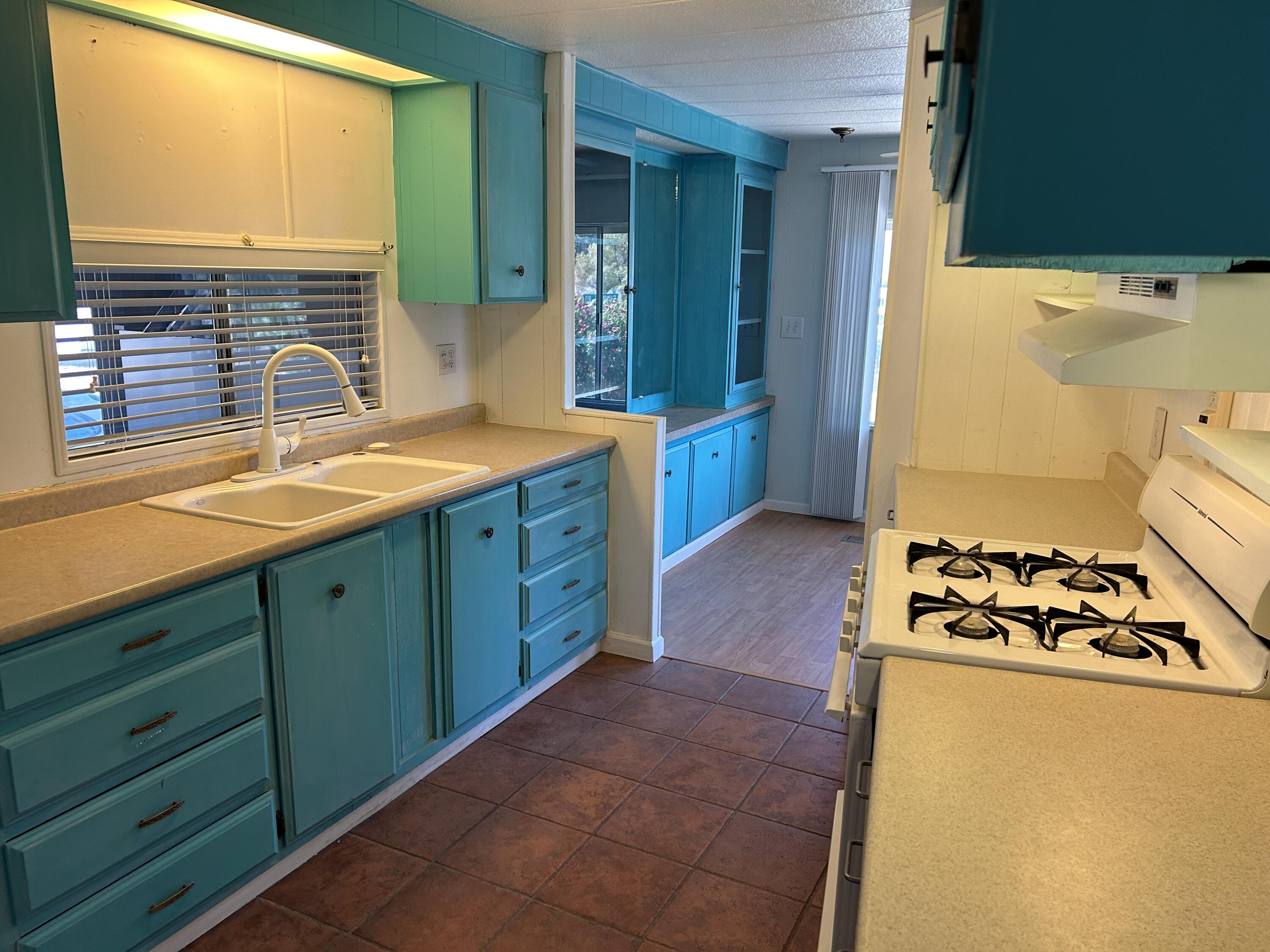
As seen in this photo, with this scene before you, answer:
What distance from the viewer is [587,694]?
345 centimetres

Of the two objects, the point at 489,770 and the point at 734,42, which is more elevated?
the point at 734,42

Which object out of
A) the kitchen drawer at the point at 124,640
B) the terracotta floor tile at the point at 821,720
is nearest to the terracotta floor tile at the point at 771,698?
the terracotta floor tile at the point at 821,720

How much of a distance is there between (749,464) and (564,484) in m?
2.78

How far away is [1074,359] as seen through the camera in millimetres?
1439

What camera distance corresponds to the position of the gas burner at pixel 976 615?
1.56 m

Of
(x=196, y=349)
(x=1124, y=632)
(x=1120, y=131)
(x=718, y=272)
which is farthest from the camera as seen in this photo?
(x=718, y=272)

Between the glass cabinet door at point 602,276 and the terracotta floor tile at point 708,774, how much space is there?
188 cm

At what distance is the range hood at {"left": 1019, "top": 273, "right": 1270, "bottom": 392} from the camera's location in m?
1.24

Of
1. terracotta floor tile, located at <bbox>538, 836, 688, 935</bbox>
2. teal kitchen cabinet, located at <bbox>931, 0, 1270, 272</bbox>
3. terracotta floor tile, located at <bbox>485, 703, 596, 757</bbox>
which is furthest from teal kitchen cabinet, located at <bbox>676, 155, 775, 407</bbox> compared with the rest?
teal kitchen cabinet, located at <bbox>931, 0, 1270, 272</bbox>

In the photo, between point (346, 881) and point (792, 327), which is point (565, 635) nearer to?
point (346, 881)

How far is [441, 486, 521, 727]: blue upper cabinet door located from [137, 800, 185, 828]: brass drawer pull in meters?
0.94

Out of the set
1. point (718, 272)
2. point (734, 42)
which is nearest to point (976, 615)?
point (734, 42)

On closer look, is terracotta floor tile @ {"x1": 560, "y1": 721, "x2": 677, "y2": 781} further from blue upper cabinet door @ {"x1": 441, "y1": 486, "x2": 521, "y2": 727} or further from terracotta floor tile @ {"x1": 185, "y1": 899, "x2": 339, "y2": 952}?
terracotta floor tile @ {"x1": 185, "y1": 899, "x2": 339, "y2": 952}

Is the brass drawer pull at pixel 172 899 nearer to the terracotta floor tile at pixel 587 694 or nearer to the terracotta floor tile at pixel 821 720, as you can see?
the terracotta floor tile at pixel 587 694
